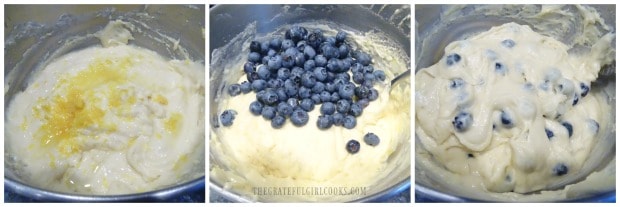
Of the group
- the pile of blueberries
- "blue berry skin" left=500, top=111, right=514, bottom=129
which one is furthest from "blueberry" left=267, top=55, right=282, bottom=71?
"blue berry skin" left=500, top=111, right=514, bottom=129

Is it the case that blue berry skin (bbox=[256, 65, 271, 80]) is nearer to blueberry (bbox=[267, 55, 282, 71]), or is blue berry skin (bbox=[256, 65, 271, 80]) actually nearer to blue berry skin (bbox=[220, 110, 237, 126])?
blueberry (bbox=[267, 55, 282, 71])

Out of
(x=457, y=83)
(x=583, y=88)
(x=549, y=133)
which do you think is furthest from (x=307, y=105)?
(x=583, y=88)

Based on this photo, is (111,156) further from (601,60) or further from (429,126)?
(601,60)

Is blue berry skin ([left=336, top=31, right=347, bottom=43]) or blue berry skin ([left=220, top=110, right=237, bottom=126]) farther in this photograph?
blue berry skin ([left=336, top=31, right=347, bottom=43])

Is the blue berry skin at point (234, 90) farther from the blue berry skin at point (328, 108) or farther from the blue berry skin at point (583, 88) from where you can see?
the blue berry skin at point (583, 88)

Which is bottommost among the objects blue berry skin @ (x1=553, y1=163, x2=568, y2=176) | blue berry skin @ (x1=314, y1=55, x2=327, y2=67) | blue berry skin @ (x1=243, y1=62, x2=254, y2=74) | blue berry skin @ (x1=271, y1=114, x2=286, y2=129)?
blue berry skin @ (x1=553, y1=163, x2=568, y2=176)

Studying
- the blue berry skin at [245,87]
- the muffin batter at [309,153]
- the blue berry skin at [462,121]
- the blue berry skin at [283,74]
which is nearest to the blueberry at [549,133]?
the blue berry skin at [462,121]

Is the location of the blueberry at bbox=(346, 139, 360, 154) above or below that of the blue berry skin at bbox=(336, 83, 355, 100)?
below
